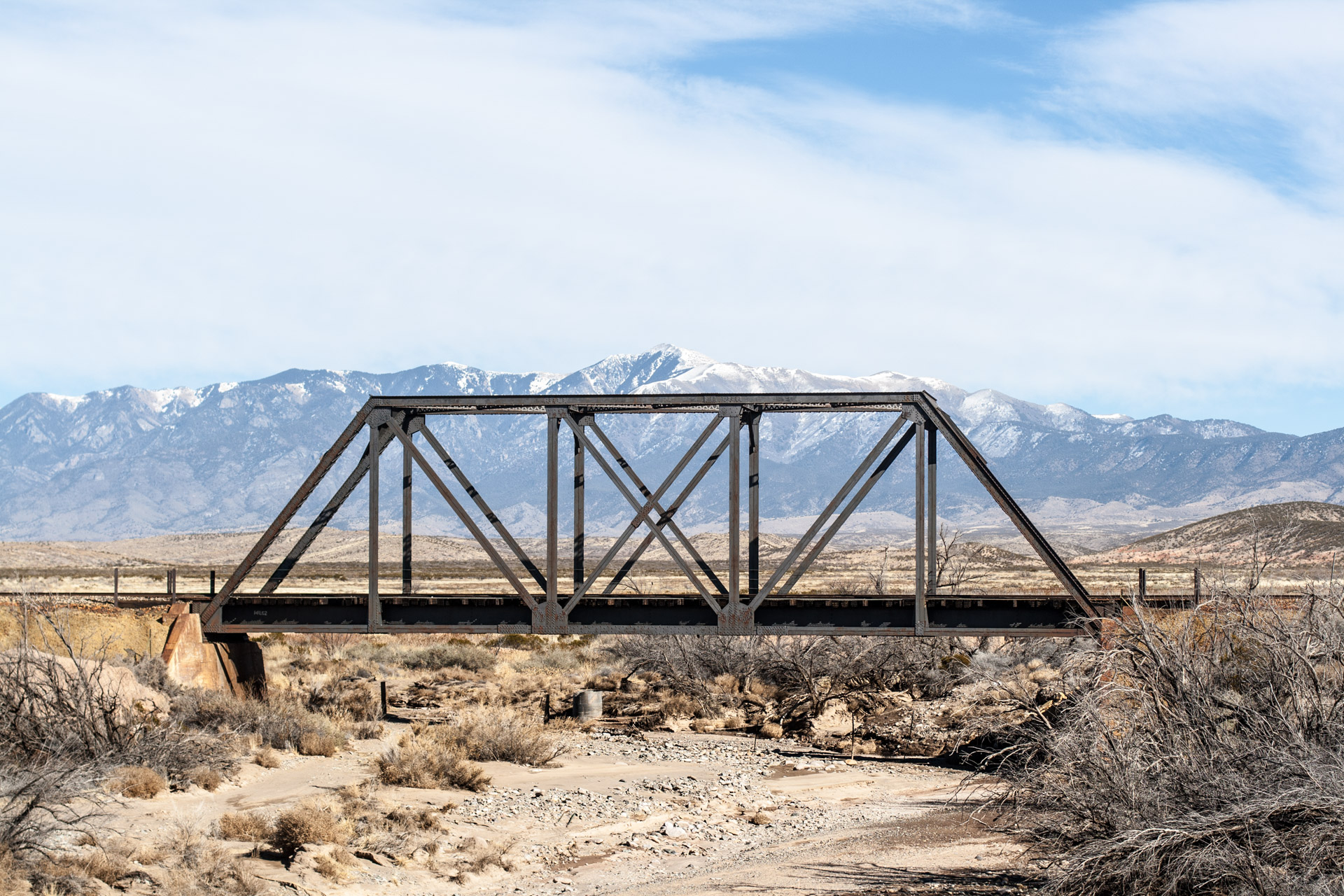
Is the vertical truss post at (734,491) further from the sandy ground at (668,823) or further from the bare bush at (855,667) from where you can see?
the bare bush at (855,667)

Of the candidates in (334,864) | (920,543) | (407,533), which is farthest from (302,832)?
(920,543)

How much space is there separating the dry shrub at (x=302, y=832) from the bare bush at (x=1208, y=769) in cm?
800

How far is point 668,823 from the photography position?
1808 cm

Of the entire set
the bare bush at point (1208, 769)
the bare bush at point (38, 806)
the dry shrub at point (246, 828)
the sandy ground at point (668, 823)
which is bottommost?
the sandy ground at point (668, 823)

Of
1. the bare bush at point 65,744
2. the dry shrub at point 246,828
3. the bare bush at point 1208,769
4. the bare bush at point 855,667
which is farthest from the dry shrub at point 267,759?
the bare bush at point 1208,769

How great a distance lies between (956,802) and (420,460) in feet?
38.5

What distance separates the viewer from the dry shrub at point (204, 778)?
18.3 m

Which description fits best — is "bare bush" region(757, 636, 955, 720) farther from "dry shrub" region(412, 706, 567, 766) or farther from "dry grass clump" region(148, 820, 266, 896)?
"dry grass clump" region(148, 820, 266, 896)

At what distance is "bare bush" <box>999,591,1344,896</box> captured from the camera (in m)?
10.2

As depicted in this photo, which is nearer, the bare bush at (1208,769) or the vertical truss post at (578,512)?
the bare bush at (1208,769)

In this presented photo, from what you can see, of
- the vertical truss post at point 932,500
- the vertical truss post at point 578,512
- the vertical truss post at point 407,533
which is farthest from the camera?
the vertical truss post at point 407,533

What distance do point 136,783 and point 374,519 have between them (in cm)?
800

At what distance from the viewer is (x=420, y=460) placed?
2430cm

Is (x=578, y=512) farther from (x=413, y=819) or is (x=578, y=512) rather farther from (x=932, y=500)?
(x=413, y=819)
